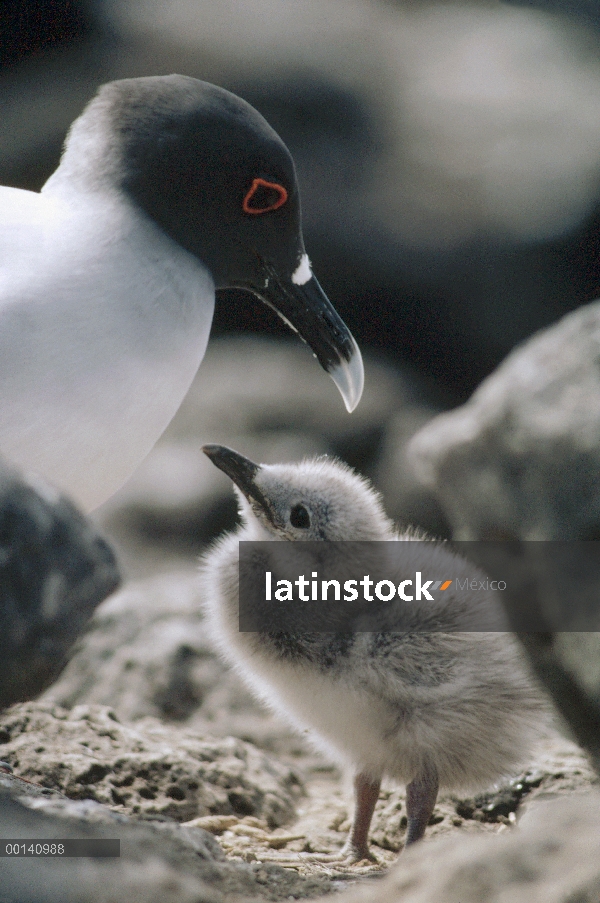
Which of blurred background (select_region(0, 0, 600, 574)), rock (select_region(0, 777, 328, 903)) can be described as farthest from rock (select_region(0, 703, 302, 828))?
blurred background (select_region(0, 0, 600, 574))

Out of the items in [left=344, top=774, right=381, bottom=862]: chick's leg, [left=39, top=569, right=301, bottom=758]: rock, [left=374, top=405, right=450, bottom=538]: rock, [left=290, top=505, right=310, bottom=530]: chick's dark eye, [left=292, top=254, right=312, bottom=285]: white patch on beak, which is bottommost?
[left=374, top=405, right=450, bottom=538]: rock

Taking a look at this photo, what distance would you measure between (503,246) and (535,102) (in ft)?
4.15

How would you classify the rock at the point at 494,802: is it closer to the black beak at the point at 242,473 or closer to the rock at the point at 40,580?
the black beak at the point at 242,473

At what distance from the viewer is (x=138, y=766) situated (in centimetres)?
246

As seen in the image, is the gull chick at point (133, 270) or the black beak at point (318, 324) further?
the black beak at point (318, 324)

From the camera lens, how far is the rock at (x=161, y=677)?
10.6 feet

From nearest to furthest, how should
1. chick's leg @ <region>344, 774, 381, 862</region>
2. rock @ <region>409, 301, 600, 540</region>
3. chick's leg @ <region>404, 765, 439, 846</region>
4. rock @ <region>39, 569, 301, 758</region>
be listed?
chick's leg @ <region>404, 765, 439, 846</region>
chick's leg @ <region>344, 774, 381, 862</region>
rock @ <region>409, 301, 600, 540</region>
rock @ <region>39, 569, 301, 758</region>

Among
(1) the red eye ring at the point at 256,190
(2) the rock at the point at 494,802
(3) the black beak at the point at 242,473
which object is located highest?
(1) the red eye ring at the point at 256,190

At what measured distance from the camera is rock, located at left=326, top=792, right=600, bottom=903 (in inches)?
53.9

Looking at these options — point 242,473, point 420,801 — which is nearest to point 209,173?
point 242,473

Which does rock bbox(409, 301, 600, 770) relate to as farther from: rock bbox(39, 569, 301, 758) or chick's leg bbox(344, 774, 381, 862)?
rock bbox(39, 569, 301, 758)

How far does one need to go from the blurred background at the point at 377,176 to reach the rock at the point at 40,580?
4.71 metres

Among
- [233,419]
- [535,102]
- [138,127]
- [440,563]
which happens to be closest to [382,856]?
[440,563]

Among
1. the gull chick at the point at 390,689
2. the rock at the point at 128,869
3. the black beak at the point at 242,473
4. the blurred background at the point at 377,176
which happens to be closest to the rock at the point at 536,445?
the gull chick at the point at 390,689
